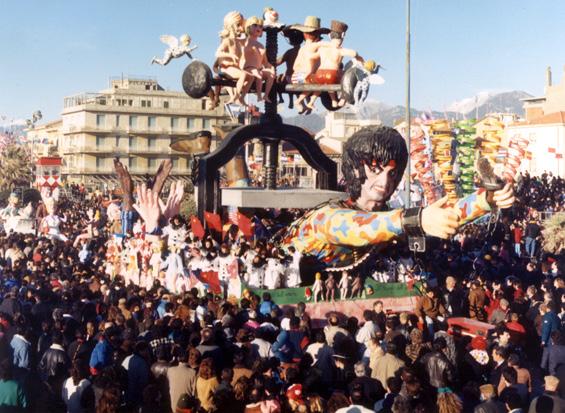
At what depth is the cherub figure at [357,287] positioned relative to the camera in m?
13.0

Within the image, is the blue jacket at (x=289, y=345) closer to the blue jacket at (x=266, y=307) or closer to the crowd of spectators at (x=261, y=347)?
the crowd of spectators at (x=261, y=347)

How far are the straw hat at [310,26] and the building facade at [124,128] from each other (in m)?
48.6

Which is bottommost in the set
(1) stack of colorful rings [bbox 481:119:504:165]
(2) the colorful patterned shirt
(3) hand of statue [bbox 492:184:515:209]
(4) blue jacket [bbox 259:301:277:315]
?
(4) blue jacket [bbox 259:301:277:315]

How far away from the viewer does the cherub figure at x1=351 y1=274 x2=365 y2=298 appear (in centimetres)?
1302

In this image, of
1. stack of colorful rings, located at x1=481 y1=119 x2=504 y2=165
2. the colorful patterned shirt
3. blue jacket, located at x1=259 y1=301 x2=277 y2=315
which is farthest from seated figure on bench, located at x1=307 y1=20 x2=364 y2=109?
blue jacket, located at x1=259 y1=301 x2=277 y2=315

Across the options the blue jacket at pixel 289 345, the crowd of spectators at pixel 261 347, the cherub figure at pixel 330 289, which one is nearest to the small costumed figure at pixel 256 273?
the crowd of spectators at pixel 261 347

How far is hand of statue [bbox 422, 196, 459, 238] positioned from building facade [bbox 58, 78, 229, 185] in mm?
54109

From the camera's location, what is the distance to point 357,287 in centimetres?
1303

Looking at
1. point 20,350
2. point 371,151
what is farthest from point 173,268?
point 20,350

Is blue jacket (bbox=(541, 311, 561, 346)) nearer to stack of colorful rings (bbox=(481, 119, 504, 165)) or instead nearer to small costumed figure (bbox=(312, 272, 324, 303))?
small costumed figure (bbox=(312, 272, 324, 303))

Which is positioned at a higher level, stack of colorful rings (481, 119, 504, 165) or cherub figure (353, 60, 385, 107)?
cherub figure (353, 60, 385, 107)

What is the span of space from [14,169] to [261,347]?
53.7 meters

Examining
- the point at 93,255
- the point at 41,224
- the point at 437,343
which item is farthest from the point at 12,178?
the point at 437,343

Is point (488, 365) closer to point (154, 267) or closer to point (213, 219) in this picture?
point (213, 219)
